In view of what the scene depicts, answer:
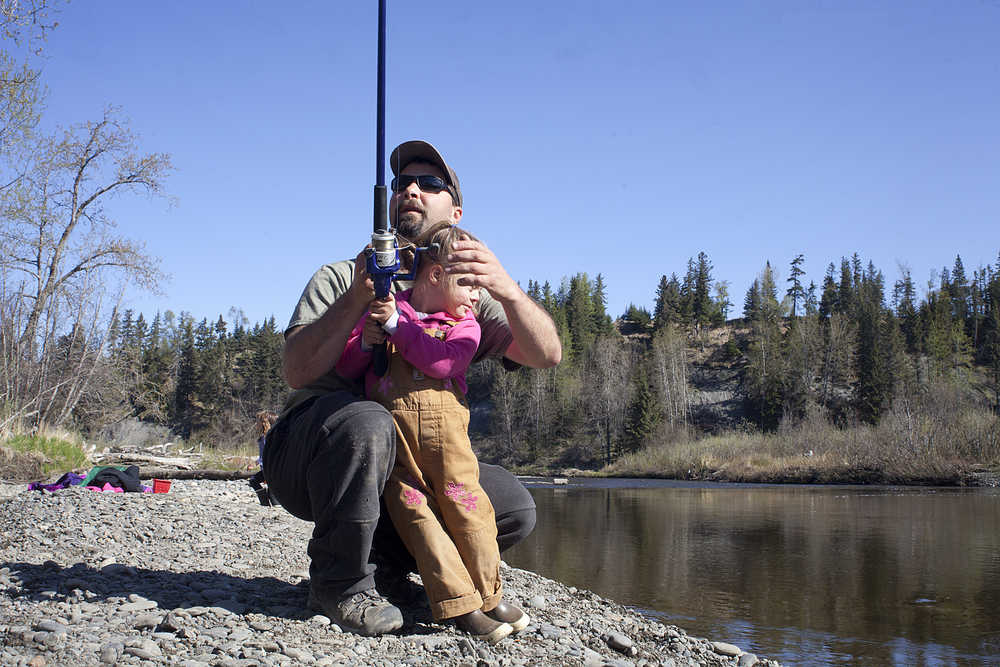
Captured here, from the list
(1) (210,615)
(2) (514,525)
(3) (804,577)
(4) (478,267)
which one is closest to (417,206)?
(4) (478,267)

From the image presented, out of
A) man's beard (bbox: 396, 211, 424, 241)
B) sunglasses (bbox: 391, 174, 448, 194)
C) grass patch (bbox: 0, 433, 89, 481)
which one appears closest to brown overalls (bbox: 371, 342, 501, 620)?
man's beard (bbox: 396, 211, 424, 241)

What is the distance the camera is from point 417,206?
328 cm

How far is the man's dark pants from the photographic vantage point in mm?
2643

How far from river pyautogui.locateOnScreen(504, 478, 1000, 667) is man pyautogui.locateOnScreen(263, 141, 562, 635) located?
2.77 metres

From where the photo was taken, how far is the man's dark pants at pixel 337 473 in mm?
2643

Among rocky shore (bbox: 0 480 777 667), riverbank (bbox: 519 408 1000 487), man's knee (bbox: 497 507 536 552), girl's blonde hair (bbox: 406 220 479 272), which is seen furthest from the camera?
riverbank (bbox: 519 408 1000 487)

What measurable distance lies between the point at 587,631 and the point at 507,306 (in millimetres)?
1535

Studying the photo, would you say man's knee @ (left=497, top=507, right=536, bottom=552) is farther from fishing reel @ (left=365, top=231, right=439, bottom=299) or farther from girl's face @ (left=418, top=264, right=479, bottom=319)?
fishing reel @ (left=365, top=231, right=439, bottom=299)

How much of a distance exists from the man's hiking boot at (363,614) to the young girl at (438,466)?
0.17 m

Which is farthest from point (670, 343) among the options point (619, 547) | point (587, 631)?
point (587, 631)

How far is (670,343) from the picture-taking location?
74.9m

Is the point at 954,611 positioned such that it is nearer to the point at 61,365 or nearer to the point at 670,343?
the point at 61,365

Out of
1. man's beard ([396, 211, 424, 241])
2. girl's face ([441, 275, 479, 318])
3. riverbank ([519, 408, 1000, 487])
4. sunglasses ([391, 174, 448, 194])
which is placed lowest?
riverbank ([519, 408, 1000, 487])

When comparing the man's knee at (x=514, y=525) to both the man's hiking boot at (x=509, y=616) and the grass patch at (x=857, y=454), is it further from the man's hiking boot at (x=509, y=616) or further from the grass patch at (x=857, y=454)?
the grass patch at (x=857, y=454)
